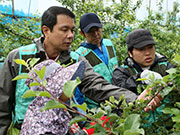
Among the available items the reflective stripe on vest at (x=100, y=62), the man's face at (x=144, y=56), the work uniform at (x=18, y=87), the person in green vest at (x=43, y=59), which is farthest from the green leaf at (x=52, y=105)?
the reflective stripe on vest at (x=100, y=62)

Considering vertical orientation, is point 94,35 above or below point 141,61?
above

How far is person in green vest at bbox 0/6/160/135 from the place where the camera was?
171 centimetres

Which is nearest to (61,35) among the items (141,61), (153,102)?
(141,61)

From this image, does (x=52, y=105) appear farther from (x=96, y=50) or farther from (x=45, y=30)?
(x=96, y=50)

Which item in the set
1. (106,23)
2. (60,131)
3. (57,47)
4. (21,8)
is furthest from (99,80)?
(21,8)

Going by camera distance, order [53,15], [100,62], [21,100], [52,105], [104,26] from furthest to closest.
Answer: [104,26], [100,62], [53,15], [21,100], [52,105]

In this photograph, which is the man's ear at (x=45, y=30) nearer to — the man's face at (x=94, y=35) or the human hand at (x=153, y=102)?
the man's face at (x=94, y=35)

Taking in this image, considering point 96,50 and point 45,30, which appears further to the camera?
point 96,50

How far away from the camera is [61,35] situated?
7.00ft

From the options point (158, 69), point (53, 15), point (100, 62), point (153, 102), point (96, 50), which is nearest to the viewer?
point (153, 102)

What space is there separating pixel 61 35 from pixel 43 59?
307 millimetres

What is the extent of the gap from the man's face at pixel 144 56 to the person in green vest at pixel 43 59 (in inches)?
18.3

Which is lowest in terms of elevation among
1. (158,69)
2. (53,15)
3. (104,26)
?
(158,69)

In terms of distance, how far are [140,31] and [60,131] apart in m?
1.38
